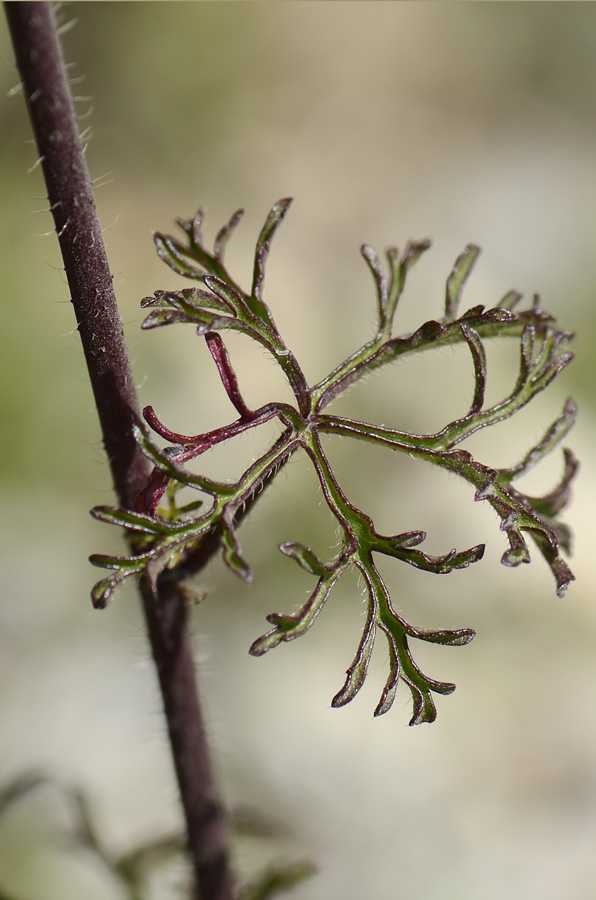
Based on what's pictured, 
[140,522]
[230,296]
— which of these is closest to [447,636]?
[140,522]

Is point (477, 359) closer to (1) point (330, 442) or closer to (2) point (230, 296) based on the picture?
(2) point (230, 296)

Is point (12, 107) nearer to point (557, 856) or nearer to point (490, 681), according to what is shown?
point (490, 681)

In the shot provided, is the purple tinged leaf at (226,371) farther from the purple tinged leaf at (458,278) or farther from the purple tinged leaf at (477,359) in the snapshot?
the purple tinged leaf at (458,278)

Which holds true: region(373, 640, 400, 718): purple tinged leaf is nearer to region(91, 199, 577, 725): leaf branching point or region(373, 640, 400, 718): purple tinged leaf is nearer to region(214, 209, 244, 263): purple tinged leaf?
region(91, 199, 577, 725): leaf branching point

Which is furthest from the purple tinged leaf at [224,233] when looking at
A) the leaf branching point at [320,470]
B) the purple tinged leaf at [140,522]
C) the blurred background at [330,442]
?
the purple tinged leaf at [140,522]

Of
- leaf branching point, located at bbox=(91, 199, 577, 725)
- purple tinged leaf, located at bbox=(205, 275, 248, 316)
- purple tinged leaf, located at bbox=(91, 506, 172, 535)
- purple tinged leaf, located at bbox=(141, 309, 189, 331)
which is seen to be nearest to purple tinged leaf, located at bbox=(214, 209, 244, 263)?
leaf branching point, located at bbox=(91, 199, 577, 725)

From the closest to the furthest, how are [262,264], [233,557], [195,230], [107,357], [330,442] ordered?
[233,557], [107,357], [262,264], [195,230], [330,442]
